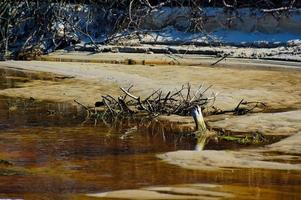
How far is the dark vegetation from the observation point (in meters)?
20.6

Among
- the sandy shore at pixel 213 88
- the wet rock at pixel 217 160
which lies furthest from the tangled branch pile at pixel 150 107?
the wet rock at pixel 217 160

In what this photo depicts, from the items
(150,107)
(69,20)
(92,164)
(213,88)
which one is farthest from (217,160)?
(69,20)

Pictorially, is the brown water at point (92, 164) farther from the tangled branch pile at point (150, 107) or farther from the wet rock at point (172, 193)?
the tangled branch pile at point (150, 107)

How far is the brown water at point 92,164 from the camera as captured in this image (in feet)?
23.3

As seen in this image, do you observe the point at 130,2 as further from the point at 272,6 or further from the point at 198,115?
the point at 198,115

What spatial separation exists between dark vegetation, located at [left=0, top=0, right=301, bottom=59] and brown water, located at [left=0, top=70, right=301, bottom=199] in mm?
9060

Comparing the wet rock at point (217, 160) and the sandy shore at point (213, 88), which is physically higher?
the sandy shore at point (213, 88)

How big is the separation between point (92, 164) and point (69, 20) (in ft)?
43.5

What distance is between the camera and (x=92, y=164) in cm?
832

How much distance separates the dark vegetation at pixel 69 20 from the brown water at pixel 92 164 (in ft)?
29.7

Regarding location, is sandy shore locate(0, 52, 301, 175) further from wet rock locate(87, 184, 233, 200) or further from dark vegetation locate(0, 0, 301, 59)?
dark vegetation locate(0, 0, 301, 59)

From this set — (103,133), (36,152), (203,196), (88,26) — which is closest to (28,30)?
(88,26)

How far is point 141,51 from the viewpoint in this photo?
1967 cm

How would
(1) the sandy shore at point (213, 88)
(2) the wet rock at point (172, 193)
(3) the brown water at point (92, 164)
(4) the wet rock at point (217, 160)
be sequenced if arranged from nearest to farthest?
(2) the wet rock at point (172, 193)
(3) the brown water at point (92, 164)
(4) the wet rock at point (217, 160)
(1) the sandy shore at point (213, 88)
